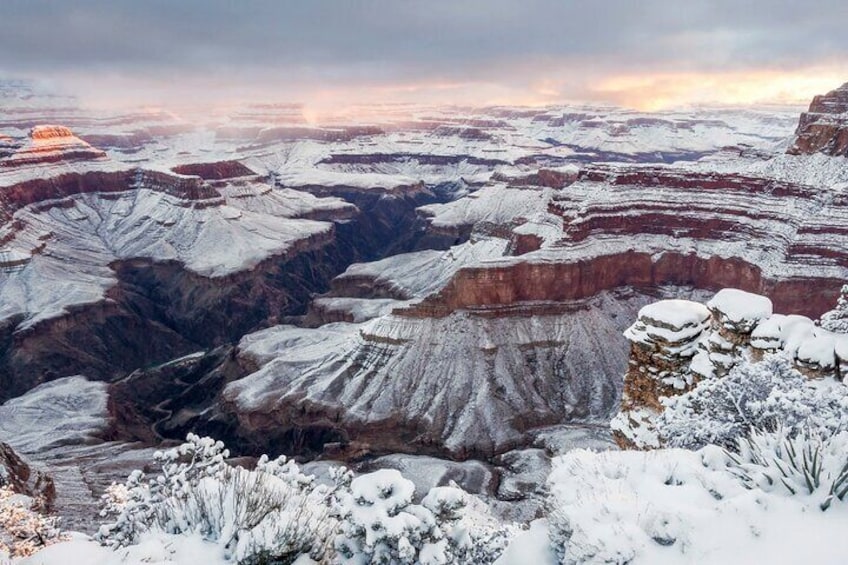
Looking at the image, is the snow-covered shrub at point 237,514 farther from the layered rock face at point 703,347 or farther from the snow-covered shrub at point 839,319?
the snow-covered shrub at point 839,319

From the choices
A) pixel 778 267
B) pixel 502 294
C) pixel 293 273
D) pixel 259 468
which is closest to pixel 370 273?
pixel 293 273

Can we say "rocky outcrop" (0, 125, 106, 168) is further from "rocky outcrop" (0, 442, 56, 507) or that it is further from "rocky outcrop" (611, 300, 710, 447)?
"rocky outcrop" (611, 300, 710, 447)

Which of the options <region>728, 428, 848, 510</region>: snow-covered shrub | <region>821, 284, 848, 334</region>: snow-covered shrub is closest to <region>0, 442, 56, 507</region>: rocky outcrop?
<region>728, 428, 848, 510</region>: snow-covered shrub

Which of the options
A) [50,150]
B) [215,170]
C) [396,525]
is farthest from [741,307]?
[50,150]

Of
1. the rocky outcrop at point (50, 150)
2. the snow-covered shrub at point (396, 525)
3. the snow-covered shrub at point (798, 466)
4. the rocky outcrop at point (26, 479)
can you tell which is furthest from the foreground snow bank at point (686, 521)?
the rocky outcrop at point (50, 150)

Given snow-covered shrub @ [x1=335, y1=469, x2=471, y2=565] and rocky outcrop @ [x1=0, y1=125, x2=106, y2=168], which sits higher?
rocky outcrop @ [x1=0, y1=125, x2=106, y2=168]
